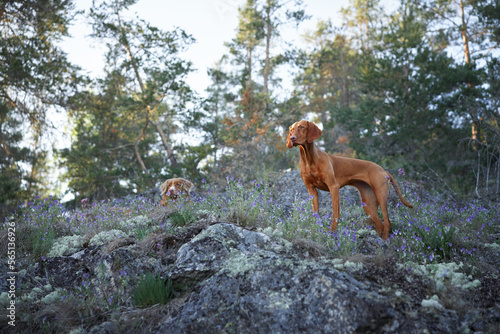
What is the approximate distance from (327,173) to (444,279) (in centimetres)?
182

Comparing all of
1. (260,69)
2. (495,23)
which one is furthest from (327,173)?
(260,69)

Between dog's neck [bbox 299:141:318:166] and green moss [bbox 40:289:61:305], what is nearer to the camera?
green moss [bbox 40:289:61:305]

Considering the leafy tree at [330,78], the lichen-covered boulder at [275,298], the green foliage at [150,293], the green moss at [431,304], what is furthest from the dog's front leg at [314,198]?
the leafy tree at [330,78]

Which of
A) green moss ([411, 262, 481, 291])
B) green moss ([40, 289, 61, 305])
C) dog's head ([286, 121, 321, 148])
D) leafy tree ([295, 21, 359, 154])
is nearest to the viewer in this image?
green moss ([411, 262, 481, 291])

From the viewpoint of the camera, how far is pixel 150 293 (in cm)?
349


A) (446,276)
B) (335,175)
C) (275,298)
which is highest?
(335,175)

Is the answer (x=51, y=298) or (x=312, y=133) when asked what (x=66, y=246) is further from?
(x=312, y=133)

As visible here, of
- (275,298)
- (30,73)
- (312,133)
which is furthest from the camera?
(30,73)

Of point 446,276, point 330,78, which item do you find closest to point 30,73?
point 446,276

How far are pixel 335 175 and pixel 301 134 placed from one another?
804mm

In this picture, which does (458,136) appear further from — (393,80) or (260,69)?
(260,69)

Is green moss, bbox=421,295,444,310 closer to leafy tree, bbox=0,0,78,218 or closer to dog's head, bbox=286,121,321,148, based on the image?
dog's head, bbox=286,121,321,148

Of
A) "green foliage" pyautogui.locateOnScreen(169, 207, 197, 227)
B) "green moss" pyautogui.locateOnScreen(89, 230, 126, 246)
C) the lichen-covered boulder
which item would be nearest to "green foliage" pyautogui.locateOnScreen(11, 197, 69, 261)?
"green moss" pyautogui.locateOnScreen(89, 230, 126, 246)

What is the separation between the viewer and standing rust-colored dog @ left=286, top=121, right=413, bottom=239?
4768 millimetres
